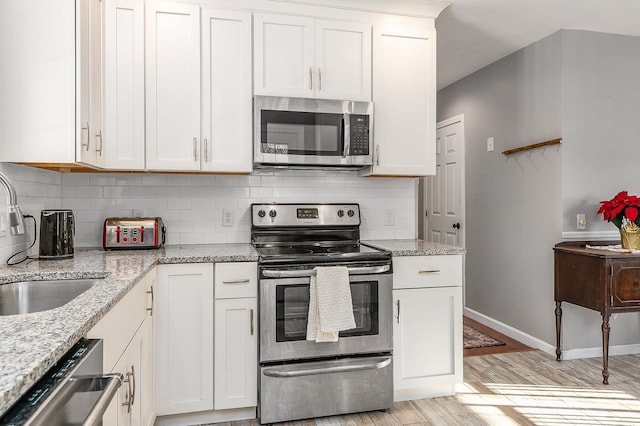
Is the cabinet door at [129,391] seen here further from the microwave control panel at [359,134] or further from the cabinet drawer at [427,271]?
the microwave control panel at [359,134]

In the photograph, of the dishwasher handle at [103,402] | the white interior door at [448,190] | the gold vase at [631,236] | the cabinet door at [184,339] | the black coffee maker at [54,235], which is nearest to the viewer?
the dishwasher handle at [103,402]

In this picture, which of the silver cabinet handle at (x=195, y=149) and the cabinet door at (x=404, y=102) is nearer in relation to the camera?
the silver cabinet handle at (x=195, y=149)

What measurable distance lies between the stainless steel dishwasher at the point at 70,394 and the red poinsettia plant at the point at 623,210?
3.13 meters

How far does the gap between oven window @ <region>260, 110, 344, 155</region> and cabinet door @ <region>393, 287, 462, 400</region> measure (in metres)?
0.97

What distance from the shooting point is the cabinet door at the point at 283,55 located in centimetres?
263

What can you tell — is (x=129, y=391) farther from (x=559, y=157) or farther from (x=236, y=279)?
(x=559, y=157)

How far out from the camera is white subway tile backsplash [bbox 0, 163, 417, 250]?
270 cm

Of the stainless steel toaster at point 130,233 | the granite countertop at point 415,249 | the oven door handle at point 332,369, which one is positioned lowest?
the oven door handle at point 332,369

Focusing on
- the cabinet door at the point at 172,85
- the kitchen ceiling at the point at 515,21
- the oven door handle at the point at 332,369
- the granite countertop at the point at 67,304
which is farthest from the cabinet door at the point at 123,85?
the kitchen ceiling at the point at 515,21

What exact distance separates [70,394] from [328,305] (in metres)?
1.52

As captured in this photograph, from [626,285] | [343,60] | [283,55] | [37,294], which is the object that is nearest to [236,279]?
[37,294]

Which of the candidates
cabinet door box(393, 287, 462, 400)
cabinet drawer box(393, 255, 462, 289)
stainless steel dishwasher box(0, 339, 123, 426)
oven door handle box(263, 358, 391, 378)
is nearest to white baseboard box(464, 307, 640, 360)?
cabinet door box(393, 287, 462, 400)

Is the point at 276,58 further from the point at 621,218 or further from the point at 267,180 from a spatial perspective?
the point at 621,218

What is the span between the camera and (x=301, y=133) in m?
2.67
